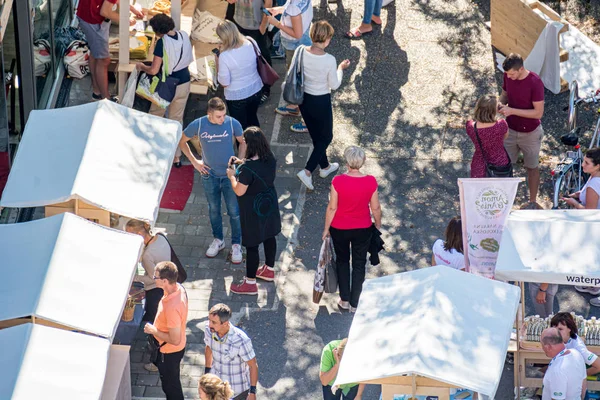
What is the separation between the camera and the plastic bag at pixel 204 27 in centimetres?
1280

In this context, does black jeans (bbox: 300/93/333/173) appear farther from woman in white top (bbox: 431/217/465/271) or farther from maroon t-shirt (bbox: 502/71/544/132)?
woman in white top (bbox: 431/217/465/271)

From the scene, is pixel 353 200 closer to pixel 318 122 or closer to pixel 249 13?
pixel 318 122

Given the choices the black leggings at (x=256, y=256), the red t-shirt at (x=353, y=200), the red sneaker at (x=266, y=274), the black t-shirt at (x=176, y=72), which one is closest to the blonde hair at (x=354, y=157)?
the red t-shirt at (x=353, y=200)

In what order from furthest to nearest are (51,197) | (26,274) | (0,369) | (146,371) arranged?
(146,371), (51,197), (26,274), (0,369)

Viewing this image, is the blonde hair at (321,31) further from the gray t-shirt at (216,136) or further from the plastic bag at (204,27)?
the plastic bag at (204,27)

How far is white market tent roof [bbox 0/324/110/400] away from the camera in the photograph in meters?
6.70

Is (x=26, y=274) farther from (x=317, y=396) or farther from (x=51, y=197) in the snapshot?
(x=317, y=396)

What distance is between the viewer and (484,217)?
924 cm

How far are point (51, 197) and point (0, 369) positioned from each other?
79.7 inches

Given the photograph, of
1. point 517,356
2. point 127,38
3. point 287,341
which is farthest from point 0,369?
point 127,38

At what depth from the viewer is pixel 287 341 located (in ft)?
31.3

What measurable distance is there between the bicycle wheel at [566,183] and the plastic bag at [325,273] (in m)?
2.67

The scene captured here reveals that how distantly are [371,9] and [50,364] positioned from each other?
8.35 metres

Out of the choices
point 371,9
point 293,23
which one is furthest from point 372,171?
point 371,9
